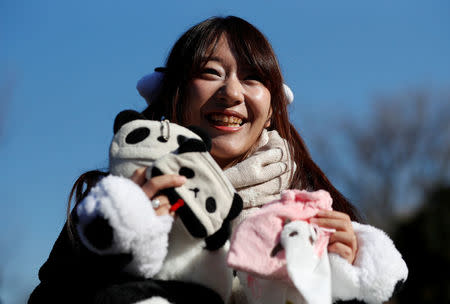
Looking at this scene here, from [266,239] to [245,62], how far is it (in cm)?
100

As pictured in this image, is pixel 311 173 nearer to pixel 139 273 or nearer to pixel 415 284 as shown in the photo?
pixel 139 273

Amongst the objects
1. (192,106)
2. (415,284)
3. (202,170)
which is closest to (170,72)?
(192,106)

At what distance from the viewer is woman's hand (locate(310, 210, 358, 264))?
1633 millimetres

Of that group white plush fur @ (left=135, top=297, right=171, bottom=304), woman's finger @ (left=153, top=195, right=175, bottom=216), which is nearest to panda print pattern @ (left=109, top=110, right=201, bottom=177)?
woman's finger @ (left=153, top=195, right=175, bottom=216)

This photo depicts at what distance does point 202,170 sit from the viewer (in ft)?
4.92

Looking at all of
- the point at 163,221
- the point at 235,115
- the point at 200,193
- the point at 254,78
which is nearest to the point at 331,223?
the point at 200,193

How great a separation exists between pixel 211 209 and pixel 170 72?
116cm

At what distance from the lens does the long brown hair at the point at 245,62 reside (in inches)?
91.4

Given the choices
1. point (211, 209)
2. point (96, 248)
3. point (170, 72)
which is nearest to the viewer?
point (96, 248)

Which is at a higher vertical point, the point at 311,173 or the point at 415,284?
the point at 311,173

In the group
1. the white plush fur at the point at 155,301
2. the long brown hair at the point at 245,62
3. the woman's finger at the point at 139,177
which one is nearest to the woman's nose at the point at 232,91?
the long brown hair at the point at 245,62

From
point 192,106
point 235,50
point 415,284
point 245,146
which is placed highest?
point 235,50

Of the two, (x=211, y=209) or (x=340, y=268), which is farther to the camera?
(x=340, y=268)

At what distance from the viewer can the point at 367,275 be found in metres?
1.61
